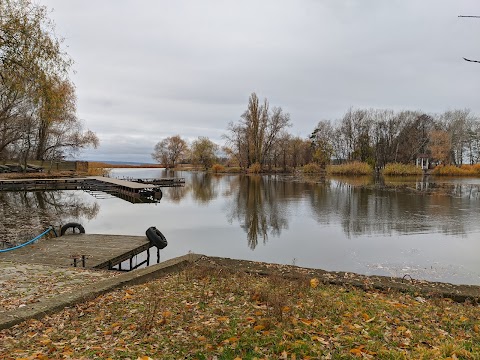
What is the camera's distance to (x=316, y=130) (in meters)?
73.9

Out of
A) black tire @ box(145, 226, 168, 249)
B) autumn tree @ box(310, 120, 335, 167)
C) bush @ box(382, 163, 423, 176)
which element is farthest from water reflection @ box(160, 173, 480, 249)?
autumn tree @ box(310, 120, 335, 167)

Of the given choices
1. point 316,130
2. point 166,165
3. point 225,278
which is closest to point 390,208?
point 225,278


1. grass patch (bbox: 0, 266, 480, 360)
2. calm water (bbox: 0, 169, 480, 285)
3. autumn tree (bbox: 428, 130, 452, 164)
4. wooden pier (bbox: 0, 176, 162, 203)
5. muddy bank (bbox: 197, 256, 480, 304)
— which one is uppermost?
autumn tree (bbox: 428, 130, 452, 164)

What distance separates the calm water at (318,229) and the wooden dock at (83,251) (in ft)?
4.22

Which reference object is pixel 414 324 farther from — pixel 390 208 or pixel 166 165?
pixel 166 165

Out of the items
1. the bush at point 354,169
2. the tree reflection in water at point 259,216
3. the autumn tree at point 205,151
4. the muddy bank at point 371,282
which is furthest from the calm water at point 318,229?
the autumn tree at point 205,151

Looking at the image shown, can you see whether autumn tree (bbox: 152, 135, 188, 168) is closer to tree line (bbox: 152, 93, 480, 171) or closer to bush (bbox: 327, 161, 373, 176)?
tree line (bbox: 152, 93, 480, 171)

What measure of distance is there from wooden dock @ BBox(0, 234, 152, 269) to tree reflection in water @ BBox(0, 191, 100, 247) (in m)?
2.26

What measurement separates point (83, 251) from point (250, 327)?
23.0 feet

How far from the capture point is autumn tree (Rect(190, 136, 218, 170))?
79.3 meters

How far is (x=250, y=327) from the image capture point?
3971 mm

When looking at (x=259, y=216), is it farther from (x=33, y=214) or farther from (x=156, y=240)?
(x=33, y=214)

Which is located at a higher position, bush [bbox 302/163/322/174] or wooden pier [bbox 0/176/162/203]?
bush [bbox 302/163/322/174]

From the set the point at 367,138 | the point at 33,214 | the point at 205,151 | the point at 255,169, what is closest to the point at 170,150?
the point at 205,151
